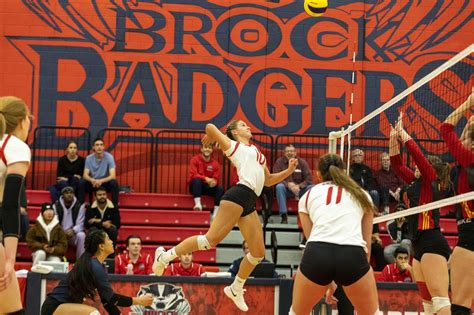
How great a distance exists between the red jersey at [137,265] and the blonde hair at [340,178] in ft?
19.7

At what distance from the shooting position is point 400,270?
13633 millimetres

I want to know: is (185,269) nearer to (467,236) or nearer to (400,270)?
(400,270)

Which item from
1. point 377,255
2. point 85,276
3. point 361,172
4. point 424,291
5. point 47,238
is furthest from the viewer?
point 377,255

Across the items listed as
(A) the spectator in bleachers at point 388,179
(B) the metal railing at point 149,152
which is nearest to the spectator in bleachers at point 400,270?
(A) the spectator in bleachers at point 388,179

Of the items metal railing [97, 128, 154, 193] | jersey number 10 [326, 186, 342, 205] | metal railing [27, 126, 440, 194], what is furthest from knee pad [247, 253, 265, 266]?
metal railing [97, 128, 154, 193]

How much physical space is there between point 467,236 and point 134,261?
21.8ft

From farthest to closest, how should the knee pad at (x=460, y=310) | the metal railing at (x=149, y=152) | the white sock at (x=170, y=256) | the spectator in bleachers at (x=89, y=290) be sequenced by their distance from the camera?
1. the metal railing at (x=149, y=152)
2. the white sock at (x=170, y=256)
3. the spectator in bleachers at (x=89, y=290)
4. the knee pad at (x=460, y=310)

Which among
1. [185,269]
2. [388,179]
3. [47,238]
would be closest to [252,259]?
[185,269]

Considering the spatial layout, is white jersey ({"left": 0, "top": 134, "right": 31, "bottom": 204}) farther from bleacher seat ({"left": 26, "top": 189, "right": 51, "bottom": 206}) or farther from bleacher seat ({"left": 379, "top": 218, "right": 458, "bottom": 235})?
bleacher seat ({"left": 379, "top": 218, "right": 458, "bottom": 235})

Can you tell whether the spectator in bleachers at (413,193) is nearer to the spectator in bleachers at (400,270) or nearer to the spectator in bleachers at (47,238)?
the spectator in bleachers at (400,270)

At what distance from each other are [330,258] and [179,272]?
6478 mm

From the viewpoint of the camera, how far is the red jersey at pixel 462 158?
818 cm

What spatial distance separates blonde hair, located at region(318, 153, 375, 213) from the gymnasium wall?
10.3 meters

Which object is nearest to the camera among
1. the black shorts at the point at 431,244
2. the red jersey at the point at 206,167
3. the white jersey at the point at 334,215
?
the white jersey at the point at 334,215
